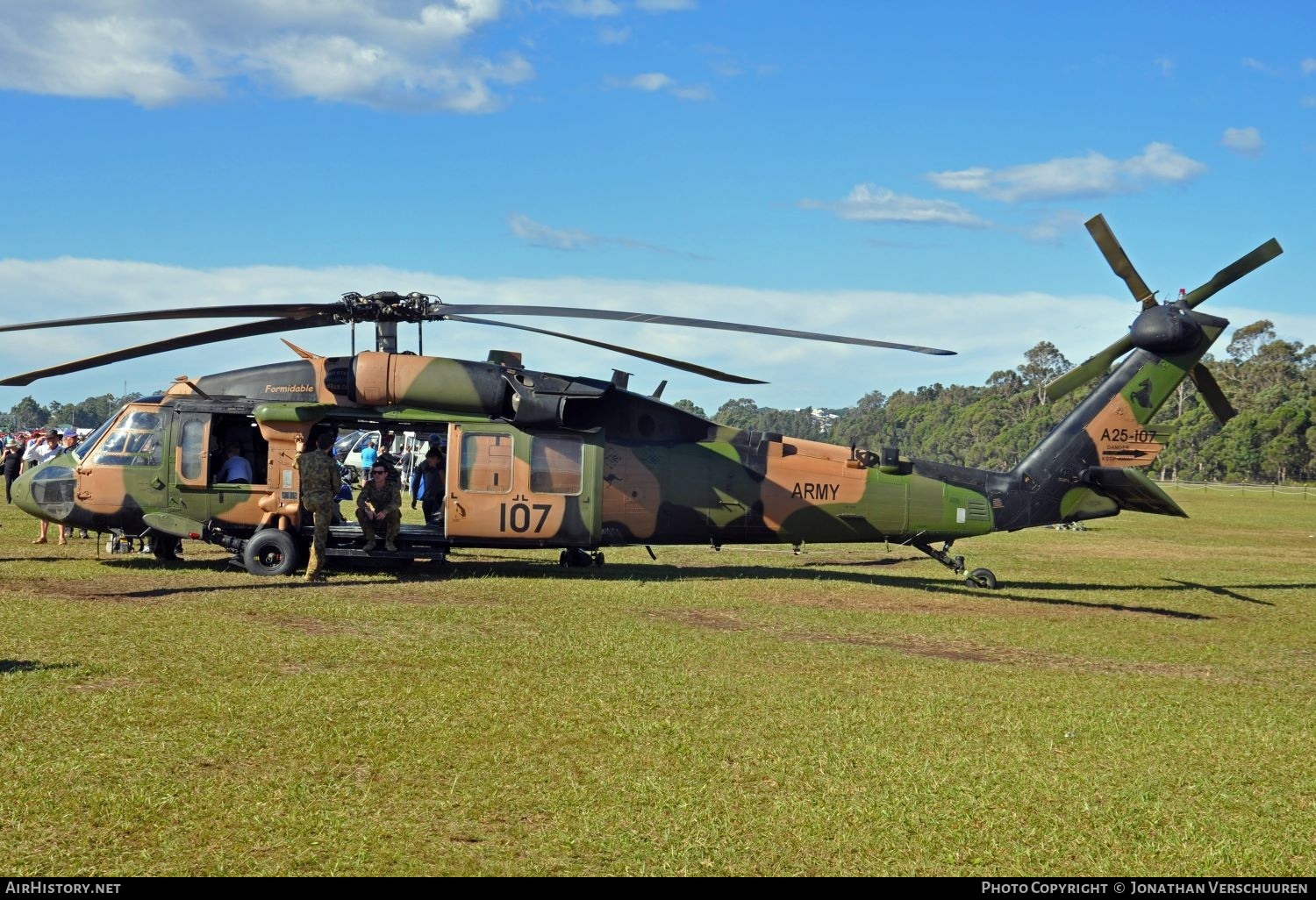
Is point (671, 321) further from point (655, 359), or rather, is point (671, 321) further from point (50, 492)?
point (50, 492)

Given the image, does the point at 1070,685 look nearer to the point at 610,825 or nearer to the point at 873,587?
the point at 610,825

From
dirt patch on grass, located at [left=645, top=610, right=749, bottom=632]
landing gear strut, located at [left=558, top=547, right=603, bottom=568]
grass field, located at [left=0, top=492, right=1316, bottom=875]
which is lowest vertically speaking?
grass field, located at [left=0, top=492, right=1316, bottom=875]

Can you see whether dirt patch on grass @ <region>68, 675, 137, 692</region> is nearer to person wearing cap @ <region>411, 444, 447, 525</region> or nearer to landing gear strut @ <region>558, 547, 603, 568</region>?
landing gear strut @ <region>558, 547, 603, 568</region>

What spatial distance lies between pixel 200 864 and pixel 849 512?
13.1 meters

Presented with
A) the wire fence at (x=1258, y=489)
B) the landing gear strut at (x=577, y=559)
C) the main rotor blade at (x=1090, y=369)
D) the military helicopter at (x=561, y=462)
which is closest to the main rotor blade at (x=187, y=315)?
the military helicopter at (x=561, y=462)

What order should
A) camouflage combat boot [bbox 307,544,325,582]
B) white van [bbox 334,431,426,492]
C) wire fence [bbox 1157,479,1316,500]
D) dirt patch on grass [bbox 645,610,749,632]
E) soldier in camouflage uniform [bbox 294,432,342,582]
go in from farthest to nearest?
1. wire fence [bbox 1157,479,1316,500]
2. white van [bbox 334,431,426,492]
3. soldier in camouflage uniform [bbox 294,432,342,582]
4. camouflage combat boot [bbox 307,544,325,582]
5. dirt patch on grass [bbox 645,610,749,632]

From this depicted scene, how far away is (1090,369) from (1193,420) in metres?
94.1

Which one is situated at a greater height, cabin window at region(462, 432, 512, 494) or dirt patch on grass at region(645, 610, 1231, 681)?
cabin window at region(462, 432, 512, 494)

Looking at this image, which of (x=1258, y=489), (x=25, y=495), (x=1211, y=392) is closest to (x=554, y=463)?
(x=25, y=495)

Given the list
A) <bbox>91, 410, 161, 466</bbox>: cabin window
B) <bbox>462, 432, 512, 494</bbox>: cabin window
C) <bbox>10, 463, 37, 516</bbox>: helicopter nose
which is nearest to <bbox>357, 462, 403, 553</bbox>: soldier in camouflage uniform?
<bbox>462, 432, 512, 494</bbox>: cabin window

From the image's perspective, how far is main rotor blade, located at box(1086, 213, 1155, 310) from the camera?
56.5 feet

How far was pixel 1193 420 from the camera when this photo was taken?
337ft

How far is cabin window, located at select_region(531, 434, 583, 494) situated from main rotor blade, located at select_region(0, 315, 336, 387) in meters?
3.50

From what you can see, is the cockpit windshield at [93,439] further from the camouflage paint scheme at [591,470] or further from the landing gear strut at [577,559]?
the landing gear strut at [577,559]
